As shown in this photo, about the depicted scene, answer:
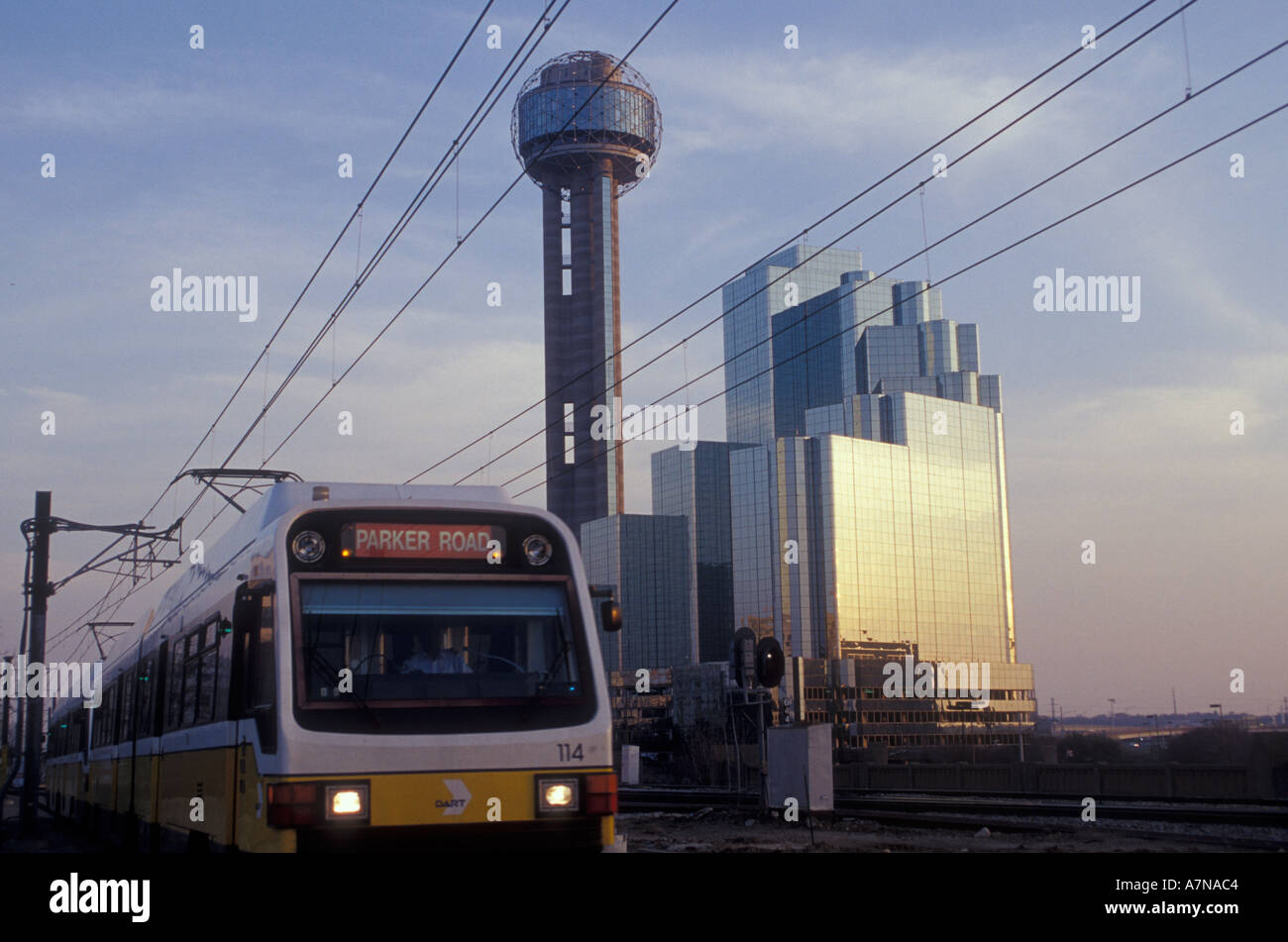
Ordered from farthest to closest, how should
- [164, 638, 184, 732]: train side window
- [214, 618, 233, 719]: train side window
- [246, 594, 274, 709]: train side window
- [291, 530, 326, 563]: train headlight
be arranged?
[164, 638, 184, 732]: train side window → [214, 618, 233, 719]: train side window → [291, 530, 326, 563]: train headlight → [246, 594, 274, 709]: train side window

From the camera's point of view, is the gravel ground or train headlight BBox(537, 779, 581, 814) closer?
train headlight BBox(537, 779, 581, 814)

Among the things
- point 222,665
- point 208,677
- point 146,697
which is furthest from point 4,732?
point 222,665

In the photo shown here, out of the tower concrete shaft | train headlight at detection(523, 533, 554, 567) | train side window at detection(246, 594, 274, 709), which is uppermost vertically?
the tower concrete shaft

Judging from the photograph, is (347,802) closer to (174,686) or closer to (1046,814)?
(174,686)

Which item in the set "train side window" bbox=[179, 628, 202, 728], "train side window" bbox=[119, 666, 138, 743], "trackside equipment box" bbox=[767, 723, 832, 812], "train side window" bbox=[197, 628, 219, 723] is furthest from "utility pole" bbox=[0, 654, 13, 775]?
"train side window" bbox=[197, 628, 219, 723]

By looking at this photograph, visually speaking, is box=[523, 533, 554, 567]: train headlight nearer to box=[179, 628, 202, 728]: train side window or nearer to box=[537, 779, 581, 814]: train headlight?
box=[537, 779, 581, 814]: train headlight
